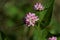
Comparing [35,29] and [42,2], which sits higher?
[42,2]

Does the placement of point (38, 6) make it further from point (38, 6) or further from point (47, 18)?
point (47, 18)

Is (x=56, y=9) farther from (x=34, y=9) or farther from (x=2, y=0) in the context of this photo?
(x=34, y=9)

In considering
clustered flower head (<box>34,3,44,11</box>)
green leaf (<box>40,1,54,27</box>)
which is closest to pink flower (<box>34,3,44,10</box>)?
clustered flower head (<box>34,3,44,11</box>)

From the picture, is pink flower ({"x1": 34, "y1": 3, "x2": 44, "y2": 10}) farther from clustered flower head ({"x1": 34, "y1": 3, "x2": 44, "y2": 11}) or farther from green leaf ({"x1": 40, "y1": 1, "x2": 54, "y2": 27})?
green leaf ({"x1": 40, "y1": 1, "x2": 54, "y2": 27})

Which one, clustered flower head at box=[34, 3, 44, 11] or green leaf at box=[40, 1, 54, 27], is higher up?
clustered flower head at box=[34, 3, 44, 11]

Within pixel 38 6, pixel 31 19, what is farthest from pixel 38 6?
pixel 31 19

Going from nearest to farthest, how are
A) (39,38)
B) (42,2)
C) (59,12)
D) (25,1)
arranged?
(39,38)
(42,2)
(25,1)
(59,12)

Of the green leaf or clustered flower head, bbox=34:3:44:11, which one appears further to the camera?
clustered flower head, bbox=34:3:44:11

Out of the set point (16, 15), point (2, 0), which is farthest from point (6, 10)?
point (2, 0)
